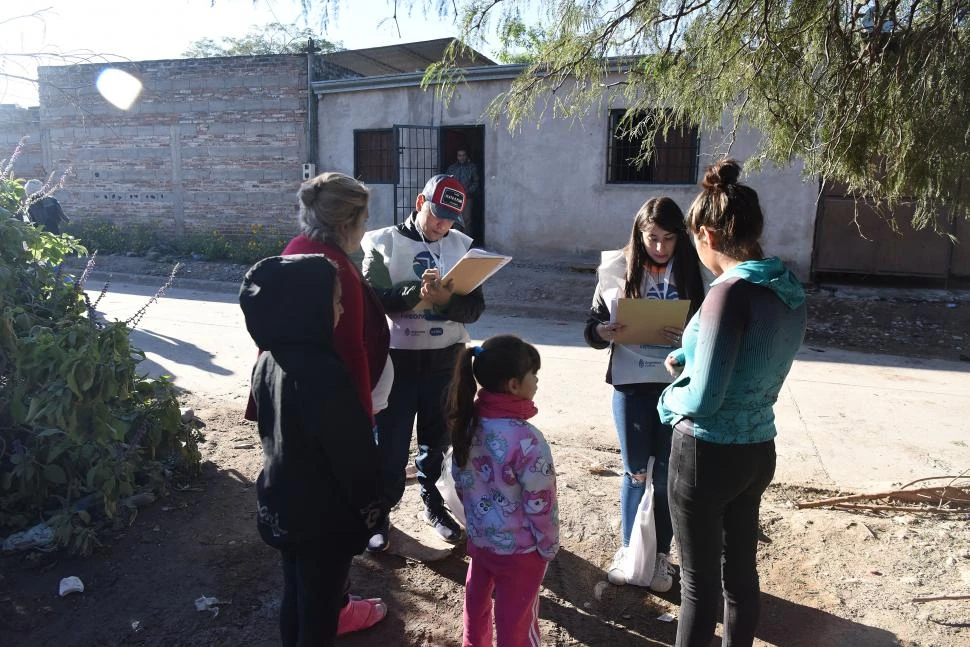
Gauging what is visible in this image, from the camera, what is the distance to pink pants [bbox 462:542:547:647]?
224 cm

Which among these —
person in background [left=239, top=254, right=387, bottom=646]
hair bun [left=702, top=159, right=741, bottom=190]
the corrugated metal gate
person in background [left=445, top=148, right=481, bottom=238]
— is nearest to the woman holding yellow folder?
hair bun [left=702, top=159, right=741, bottom=190]

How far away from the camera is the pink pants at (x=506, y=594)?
2236mm

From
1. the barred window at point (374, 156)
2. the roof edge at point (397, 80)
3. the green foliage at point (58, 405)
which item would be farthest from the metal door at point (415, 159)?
the green foliage at point (58, 405)

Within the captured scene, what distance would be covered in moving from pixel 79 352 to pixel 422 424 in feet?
5.21

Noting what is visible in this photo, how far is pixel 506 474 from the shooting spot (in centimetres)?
220

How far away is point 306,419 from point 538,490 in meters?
0.75

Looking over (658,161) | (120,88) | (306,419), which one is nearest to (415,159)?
(658,161)

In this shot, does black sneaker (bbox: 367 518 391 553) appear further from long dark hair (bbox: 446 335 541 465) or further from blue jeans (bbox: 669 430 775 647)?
blue jeans (bbox: 669 430 775 647)

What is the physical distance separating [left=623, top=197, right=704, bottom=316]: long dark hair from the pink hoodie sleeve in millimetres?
1083

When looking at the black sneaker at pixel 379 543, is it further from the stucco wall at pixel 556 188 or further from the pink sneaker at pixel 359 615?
the stucco wall at pixel 556 188

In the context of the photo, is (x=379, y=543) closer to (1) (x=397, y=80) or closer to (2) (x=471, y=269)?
(2) (x=471, y=269)

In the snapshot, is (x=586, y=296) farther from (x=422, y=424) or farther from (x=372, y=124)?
(x=422, y=424)

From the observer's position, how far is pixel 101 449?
3.41 metres

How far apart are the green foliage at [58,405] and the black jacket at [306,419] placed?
164 cm
